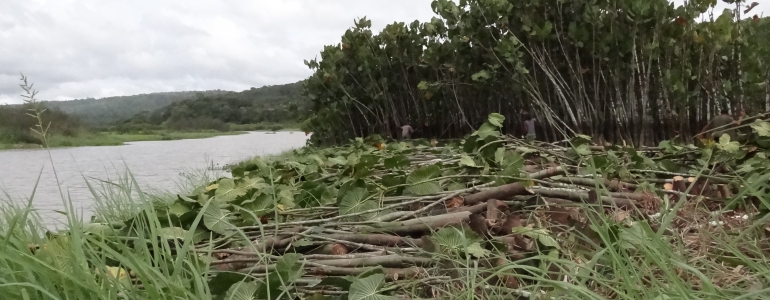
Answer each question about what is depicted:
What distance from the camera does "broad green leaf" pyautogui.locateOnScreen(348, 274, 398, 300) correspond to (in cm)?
106

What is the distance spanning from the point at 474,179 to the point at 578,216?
1.69ft

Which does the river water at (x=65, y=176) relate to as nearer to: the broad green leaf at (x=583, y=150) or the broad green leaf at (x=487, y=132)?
the broad green leaf at (x=487, y=132)

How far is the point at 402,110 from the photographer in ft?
28.1

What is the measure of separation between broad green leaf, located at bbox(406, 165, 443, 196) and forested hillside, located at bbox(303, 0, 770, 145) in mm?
1909

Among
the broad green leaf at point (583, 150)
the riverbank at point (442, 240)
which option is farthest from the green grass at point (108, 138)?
the broad green leaf at point (583, 150)

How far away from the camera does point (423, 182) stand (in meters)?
1.73

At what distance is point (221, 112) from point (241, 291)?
1186 cm

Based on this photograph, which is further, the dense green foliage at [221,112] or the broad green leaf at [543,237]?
the dense green foliage at [221,112]

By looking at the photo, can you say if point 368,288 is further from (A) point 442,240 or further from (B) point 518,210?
(B) point 518,210

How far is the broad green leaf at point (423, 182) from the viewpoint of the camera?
1.72 metres

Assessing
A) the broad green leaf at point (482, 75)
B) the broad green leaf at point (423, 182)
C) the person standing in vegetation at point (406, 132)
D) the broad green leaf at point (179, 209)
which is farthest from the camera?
the person standing in vegetation at point (406, 132)

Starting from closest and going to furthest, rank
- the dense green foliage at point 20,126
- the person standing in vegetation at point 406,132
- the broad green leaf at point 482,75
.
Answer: the dense green foliage at point 20,126 < the broad green leaf at point 482,75 < the person standing in vegetation at point 406,132

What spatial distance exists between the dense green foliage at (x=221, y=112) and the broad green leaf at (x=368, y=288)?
8791 mm

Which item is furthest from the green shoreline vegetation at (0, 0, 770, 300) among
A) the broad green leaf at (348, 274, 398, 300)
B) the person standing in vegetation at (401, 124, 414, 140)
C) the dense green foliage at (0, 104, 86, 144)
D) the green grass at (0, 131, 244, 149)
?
the person standing in vegetation at (401, 124, 414, 140)
